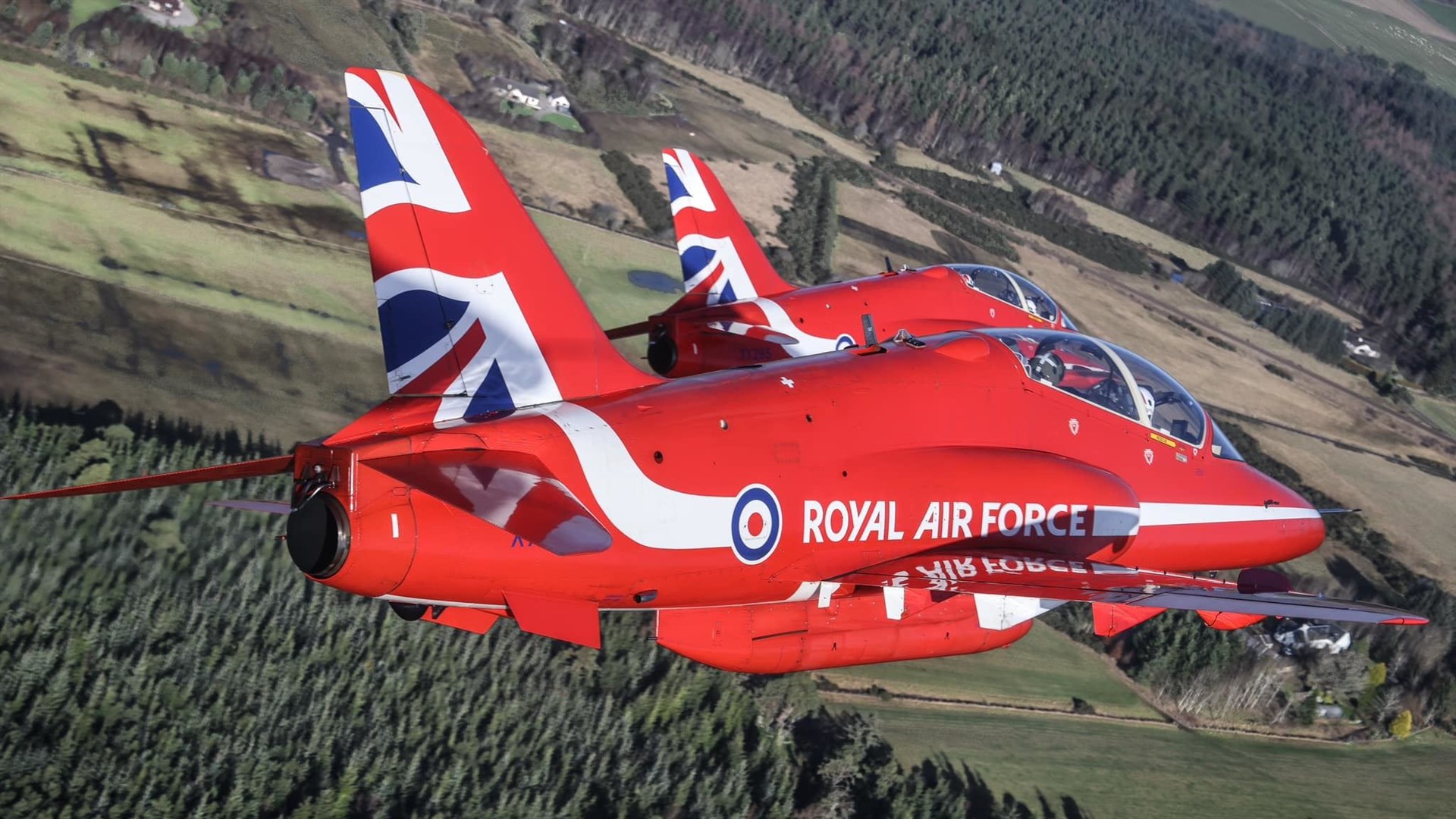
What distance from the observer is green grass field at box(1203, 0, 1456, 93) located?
10606 cm

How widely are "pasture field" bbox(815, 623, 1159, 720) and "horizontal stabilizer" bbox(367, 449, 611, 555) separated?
59.1 feet

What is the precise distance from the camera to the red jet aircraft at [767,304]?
2623 centimetres

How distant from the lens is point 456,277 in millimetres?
14875

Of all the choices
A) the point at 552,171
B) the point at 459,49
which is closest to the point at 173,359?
the point at 552,171

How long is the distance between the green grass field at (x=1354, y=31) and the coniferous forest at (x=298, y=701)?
325ft

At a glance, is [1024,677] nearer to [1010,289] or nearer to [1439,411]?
[1010,289]

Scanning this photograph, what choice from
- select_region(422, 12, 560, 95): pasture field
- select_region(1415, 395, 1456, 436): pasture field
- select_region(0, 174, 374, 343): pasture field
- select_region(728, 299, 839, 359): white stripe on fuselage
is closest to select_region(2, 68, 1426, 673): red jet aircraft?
select_region(728, 299, 839, 359): white stripe on fuselage

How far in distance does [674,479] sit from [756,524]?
1.27m

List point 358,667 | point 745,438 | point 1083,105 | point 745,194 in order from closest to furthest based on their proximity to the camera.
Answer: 1. point 745,438
2. point 358,667
3. point 745,194
4. point 1083,105

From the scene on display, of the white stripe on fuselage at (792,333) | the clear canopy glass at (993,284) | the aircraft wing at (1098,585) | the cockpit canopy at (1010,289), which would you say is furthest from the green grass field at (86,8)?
the aircraft wing at (1098,585)

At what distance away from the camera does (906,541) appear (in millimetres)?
16578

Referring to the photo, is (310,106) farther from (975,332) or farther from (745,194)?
(975,332)

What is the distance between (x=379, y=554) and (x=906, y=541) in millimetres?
7031

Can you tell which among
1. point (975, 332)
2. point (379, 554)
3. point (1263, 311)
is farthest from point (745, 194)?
point (379, 554)
